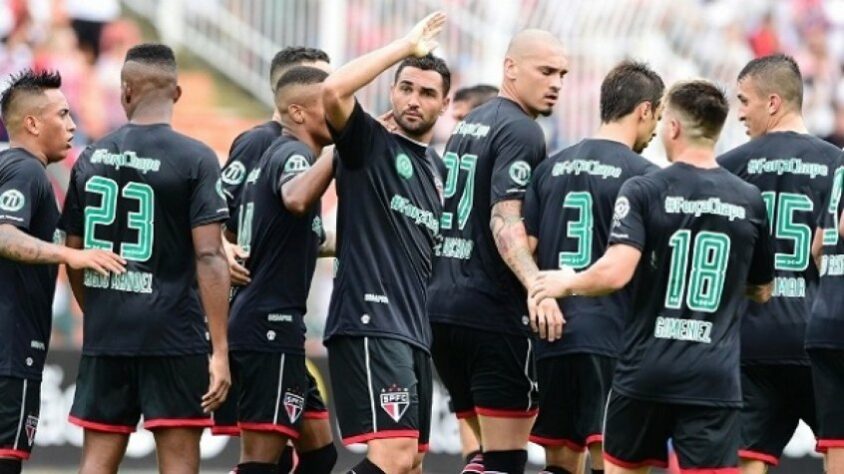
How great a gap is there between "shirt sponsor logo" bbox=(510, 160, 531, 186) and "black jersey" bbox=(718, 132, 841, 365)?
138cm

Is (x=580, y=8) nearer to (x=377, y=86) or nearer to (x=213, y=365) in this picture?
(x=377, y=86)

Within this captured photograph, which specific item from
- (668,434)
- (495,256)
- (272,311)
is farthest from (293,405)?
(668,434)

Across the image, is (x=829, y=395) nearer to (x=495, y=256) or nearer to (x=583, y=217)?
(x=583, y=217)

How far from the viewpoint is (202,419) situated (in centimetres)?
918

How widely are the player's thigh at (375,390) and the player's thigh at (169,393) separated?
79cm

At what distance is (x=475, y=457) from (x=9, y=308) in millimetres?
3071

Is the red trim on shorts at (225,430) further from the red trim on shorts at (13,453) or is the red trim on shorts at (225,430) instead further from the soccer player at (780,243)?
the soccer player at (780,243)

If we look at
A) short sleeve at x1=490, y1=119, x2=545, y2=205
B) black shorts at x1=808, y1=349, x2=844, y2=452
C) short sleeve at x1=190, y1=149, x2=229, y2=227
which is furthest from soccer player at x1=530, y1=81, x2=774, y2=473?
short sleeve at x1=190, y1=149, x2=229, y2=227

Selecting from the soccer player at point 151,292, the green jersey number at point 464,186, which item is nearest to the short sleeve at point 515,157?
the green jersey number at point 464,186

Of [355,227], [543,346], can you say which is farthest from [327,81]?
[543,346]

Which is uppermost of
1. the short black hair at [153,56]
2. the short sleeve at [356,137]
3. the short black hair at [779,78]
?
the short black hair at [779,78]

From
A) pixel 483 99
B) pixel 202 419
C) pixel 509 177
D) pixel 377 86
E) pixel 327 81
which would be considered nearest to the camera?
pixel 327 81

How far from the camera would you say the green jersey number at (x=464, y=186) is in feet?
33.5

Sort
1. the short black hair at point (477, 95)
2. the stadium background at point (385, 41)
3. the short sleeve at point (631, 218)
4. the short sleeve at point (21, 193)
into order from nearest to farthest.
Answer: the short sleeve at point (631, 218), the short sleeve at point (21, 193), the short black hair at point (477, 95), the stadium background at point (385, 41)
